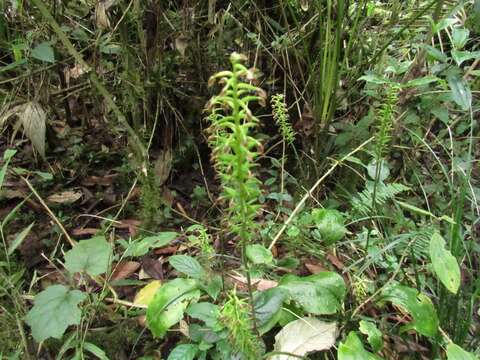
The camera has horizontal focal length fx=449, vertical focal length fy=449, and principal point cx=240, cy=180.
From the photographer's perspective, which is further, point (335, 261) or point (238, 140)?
point (335, 261)

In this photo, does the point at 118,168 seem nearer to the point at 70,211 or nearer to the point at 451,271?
the point at 70,211

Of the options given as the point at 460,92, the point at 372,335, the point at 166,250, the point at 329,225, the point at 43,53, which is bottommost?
the point at 166,250

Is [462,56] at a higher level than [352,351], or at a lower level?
higher

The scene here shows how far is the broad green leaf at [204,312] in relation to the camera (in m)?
1.00

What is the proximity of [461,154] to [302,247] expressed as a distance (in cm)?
86

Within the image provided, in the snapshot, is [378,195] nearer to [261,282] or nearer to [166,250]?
[261,282]

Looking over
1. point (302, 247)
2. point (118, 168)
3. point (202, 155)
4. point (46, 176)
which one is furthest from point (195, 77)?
point (302, 247)

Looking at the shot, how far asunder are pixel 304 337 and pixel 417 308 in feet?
0.90

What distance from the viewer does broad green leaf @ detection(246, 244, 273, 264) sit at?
1091 mm

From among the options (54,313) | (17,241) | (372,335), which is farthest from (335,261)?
(17,241)

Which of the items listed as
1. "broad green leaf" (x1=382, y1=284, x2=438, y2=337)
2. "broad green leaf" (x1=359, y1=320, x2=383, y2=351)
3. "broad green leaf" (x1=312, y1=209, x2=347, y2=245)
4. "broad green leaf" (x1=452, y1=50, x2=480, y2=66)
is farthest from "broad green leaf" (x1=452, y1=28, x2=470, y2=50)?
"broad green leaf" (x1=359, y1=320, x2=383, y2=351)

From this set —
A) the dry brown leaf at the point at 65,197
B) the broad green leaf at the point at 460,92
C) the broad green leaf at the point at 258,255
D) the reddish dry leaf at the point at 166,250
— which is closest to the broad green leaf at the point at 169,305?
the broad green leaf at the point at 258,255

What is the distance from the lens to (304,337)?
3.37 feet

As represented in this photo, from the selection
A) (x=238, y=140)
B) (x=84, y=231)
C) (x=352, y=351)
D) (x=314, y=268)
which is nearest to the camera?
(x=238, y=140)
